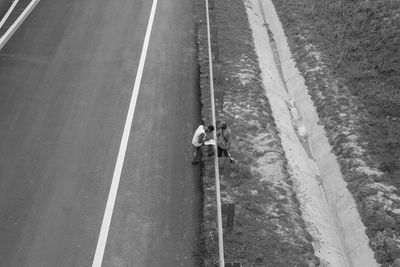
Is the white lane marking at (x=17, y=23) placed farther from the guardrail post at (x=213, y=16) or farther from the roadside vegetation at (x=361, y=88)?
the roadside vegetation at (x=361, y=88)

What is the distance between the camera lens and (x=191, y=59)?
17938mm

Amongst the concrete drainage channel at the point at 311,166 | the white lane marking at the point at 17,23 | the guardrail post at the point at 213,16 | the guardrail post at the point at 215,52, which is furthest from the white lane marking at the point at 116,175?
the white lane marking at the point at 17,23

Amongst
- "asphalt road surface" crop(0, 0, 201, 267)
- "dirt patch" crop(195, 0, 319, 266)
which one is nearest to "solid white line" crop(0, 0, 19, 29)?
"asphalt road surface" crop(0, 0, 201, 267)

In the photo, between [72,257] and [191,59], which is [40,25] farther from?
[72,257]

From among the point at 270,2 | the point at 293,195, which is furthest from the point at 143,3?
the point at 293,195

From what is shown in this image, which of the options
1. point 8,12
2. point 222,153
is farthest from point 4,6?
point 222,153

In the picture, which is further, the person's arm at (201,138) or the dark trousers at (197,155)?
the dark trousers at (197,155)

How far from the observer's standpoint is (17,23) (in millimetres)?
19922

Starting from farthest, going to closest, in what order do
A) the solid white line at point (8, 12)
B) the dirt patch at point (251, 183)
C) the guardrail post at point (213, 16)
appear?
1. the guardrail post at point (213, 16)
2. the solid white line at point (8, 12)
3. the dirt patch at point (251, 183)

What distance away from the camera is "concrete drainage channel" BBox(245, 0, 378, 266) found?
12031 millimetres

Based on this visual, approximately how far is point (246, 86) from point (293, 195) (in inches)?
206

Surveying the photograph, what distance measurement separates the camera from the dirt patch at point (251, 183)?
35.1 ft

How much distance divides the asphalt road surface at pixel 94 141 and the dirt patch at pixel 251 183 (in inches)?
18.1

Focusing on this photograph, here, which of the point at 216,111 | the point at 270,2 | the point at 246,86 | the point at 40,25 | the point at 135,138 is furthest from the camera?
the point at 270,2
